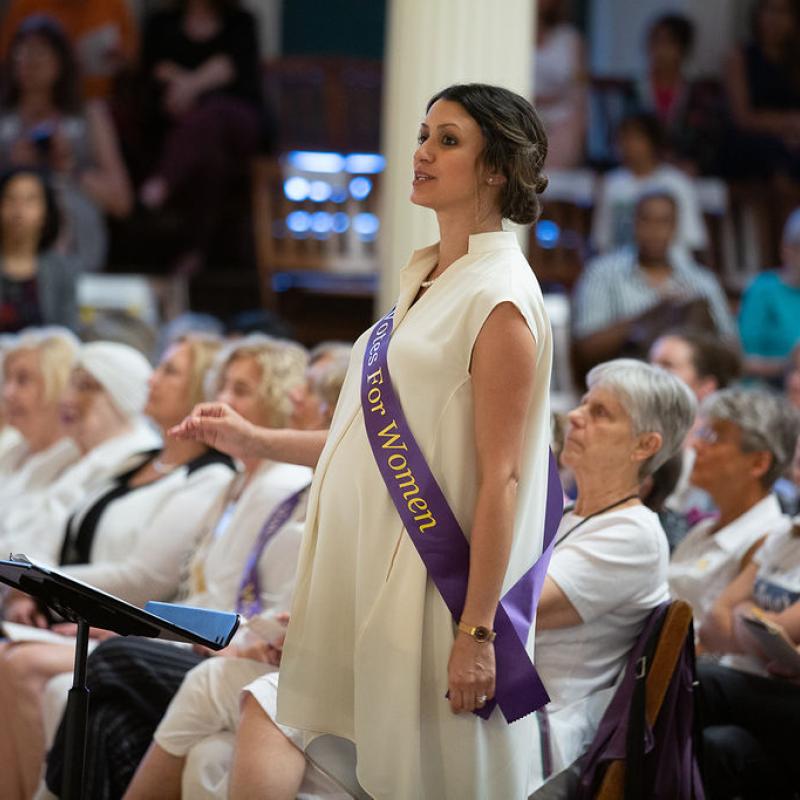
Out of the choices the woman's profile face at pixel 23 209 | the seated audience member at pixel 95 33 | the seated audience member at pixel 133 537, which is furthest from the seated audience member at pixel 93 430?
the seated audience member at pixel 95 33

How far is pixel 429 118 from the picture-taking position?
2.64 metres

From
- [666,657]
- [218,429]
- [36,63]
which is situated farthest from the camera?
[36,63]

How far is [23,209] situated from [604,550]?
483cm

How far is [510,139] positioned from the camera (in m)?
2.58

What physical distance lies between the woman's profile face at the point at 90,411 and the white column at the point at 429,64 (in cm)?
110

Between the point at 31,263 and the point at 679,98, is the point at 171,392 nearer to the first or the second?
the point at 31,263

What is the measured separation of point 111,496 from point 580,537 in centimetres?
182

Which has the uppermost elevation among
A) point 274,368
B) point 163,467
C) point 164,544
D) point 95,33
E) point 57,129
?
point 95,33

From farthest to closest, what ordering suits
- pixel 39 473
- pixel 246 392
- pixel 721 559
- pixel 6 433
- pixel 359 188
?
pixel 359 188 < pixel 6 433 < pixel 39 473 < pixel 246 392 < pixel 721 559

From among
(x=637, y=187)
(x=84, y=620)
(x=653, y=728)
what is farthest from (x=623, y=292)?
(x=84, y=620)

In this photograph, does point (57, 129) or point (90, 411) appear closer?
point (90, 411)

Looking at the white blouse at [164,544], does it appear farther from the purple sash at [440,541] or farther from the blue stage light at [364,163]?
the blue stage light at [364,163]

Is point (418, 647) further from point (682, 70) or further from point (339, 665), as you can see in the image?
point (682, 70)

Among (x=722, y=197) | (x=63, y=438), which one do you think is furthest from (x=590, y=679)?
(x=722, y=197)
